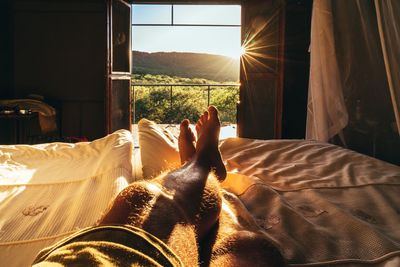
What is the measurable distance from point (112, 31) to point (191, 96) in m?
3.44

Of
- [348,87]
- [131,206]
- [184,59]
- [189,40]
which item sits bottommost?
[131,206]

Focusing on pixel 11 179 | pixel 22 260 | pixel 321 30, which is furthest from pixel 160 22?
pixel 22 260

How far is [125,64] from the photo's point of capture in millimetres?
4668

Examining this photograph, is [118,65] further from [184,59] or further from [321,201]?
[184,59]

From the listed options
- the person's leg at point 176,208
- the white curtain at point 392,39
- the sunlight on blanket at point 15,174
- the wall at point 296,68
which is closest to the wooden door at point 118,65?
the wall at point 296,68

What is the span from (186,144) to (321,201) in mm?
677

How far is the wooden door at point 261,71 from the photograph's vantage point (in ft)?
15.0

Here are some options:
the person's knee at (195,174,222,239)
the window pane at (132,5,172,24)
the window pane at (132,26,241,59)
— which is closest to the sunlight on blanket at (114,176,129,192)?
the person's knee at (195,174,222,239)

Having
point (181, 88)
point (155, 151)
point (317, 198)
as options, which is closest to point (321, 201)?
point (317, 198)

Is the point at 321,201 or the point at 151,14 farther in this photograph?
the point at 151,14

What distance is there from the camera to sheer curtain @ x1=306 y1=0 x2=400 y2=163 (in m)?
2.99

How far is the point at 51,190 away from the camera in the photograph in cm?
126

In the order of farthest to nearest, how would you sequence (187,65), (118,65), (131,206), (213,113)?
(187,65)
(118,65)
(213,113)
(131,206)

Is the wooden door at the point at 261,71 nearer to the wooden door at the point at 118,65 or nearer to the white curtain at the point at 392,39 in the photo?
the wooden door at the point at 118,65
